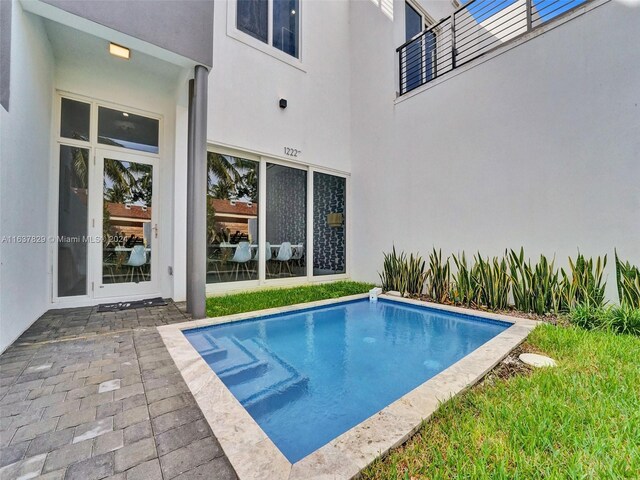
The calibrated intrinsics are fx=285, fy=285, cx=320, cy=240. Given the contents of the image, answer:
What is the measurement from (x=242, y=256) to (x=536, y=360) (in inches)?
205

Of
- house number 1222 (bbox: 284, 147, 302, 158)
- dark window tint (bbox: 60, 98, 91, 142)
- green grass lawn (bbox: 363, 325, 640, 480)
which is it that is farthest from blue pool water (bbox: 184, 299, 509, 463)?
dark window tint (bbox: 60, 98, 91, 142)

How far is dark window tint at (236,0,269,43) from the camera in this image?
6.26m

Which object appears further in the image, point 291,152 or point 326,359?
point 291,152

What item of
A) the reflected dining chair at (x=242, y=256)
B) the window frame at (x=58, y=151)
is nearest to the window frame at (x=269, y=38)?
the window frame at (x=58, y=151)

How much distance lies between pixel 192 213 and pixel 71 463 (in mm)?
3139

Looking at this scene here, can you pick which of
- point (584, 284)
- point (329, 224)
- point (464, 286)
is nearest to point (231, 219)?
point (329, 224)

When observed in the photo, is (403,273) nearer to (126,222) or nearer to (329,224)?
(329,224)

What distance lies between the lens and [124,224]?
5398mm

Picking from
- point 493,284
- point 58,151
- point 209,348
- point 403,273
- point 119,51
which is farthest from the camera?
point 403,273

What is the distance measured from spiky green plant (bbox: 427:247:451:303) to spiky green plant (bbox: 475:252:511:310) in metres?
0.62

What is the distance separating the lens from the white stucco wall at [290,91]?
19.2ft

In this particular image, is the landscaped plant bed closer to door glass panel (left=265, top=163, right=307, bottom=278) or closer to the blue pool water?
the blue pool water

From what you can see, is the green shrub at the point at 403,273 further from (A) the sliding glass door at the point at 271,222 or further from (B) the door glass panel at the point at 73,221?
(B) the door glass panel at the point at 73,221

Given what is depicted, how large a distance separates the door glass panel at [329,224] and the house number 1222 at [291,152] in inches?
30.5
